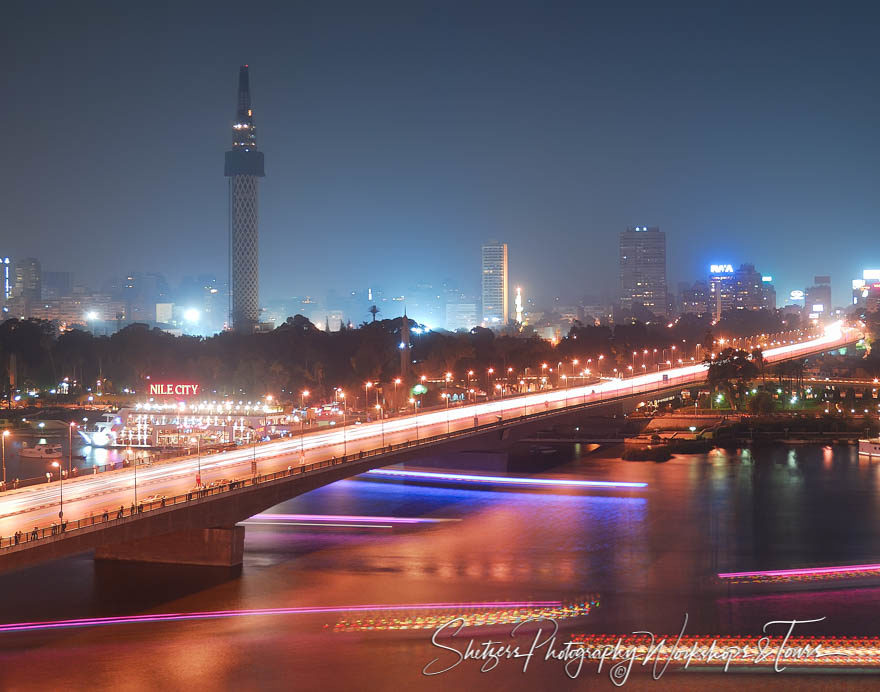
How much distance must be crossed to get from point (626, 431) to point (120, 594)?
77.6 ft

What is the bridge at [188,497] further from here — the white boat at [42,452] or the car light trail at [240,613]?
the white boat at [42,452]

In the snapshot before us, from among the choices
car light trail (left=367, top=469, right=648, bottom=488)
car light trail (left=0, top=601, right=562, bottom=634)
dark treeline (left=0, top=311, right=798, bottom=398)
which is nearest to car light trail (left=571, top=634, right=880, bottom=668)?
car light trail (left=0, top=601, right=562, bottom=634)

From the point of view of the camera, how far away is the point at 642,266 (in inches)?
5915

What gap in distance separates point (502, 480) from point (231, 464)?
384 inches

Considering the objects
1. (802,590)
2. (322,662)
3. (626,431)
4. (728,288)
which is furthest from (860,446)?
(728,288)

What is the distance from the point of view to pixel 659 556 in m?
17.1

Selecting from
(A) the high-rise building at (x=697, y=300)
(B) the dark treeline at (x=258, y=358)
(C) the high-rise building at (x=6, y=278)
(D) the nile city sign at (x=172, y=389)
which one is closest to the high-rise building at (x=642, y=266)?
(A) the high-rise building at (x=697, y=300)

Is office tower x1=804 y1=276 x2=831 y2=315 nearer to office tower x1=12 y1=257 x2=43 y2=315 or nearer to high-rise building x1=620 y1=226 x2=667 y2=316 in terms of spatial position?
high-rise building x1=620 y1=226 x2=667 y2=316

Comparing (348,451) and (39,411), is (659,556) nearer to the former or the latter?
(348,451)

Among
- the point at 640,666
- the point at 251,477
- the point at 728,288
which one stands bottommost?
the point at 640,666

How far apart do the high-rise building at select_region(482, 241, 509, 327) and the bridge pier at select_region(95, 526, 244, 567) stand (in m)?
132

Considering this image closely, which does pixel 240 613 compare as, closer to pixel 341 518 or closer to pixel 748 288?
pixel 341 518

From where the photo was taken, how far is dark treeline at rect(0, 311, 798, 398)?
136 ft

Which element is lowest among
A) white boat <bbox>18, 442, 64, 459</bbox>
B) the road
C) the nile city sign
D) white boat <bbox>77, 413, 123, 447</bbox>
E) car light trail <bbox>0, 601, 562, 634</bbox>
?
car light trail <bbox>0, 601, 562, 634</bbox>
